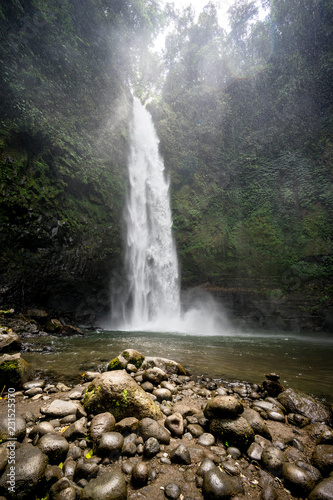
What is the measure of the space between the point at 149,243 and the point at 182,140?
11.0m

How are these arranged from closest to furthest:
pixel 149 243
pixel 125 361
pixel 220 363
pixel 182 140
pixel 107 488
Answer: pixel 107 488, pixel 125 361, pixel 220 363, pixel 149 243, pixel 182 140

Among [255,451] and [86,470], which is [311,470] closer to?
[255,451]

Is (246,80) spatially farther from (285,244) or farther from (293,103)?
(285,244)

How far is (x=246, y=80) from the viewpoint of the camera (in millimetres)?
20391

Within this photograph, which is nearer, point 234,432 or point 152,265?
point 234,432

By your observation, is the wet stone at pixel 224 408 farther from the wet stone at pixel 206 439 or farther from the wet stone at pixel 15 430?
the wet stone at pixel 15 430

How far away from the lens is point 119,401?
252 cm

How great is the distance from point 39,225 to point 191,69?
25.0m

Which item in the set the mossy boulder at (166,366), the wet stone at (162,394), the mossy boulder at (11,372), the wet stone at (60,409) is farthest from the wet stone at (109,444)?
the mossy boulder at (11,372)

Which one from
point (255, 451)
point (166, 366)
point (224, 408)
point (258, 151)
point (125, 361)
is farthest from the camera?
point (258, 151)

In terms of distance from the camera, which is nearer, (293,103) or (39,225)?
(39,225)

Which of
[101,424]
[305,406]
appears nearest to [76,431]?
[101,424]

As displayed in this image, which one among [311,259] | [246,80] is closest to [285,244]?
[311,259]

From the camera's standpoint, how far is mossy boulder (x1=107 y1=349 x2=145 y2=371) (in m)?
3.99
